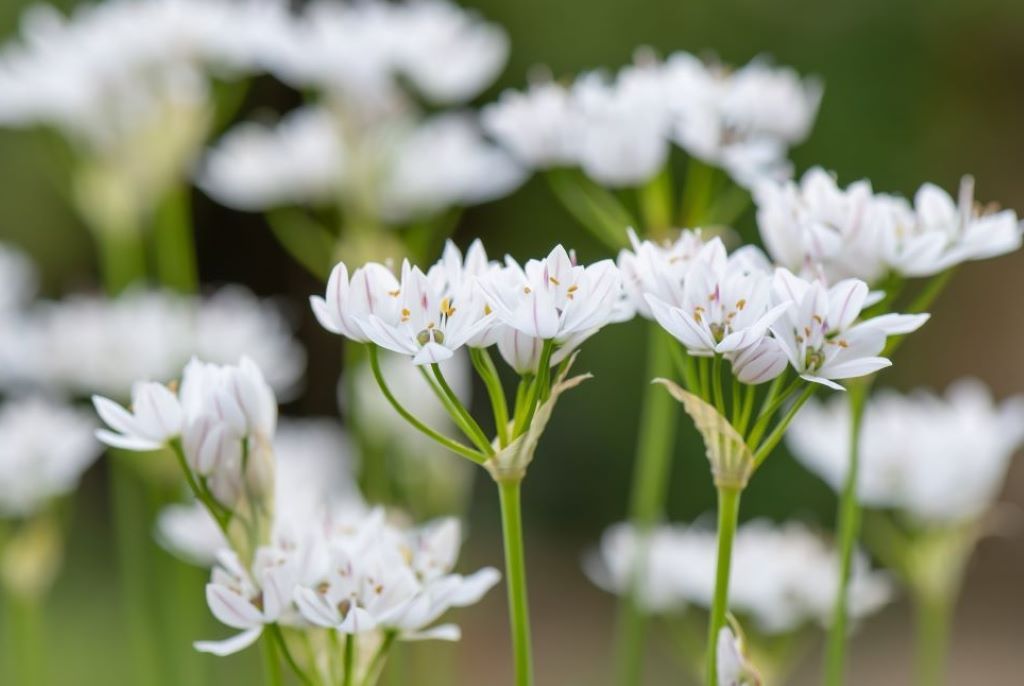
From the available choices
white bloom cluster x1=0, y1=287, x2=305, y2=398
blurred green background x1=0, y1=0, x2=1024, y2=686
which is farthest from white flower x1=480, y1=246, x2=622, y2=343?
blurred green background x1=0, y1=0, x2=1024, y2=686

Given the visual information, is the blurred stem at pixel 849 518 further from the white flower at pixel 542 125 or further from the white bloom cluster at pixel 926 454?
the white flower at pixel 542 125

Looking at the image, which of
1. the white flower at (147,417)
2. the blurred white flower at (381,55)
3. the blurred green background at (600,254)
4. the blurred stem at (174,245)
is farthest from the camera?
the blurred green background at (600,254)

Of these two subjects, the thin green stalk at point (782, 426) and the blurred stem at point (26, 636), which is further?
the blurred stem at point (26, 636)

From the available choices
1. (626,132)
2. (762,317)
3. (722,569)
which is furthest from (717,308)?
(626,132)

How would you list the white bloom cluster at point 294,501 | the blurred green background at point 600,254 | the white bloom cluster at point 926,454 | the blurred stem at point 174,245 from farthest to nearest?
the blurred green background at point 600,254 → the blurred stem at point 174,245 → the white bloom cluster at point 926,454 → the white bloom cluster at point 294,501

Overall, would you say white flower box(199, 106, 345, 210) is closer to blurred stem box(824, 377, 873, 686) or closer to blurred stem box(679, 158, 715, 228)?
blurred stem box(679, 158, 715, 228)

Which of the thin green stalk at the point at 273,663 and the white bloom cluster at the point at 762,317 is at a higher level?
the white bloom cluster at the point at 762,317

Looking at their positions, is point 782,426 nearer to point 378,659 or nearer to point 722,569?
point 722,569

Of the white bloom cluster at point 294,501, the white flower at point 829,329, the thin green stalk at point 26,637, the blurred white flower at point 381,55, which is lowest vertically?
the thin green stalk at point 26,637

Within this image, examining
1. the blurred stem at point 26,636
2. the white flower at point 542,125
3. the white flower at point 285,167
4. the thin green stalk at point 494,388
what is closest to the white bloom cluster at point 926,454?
the white flower at point 542,125
